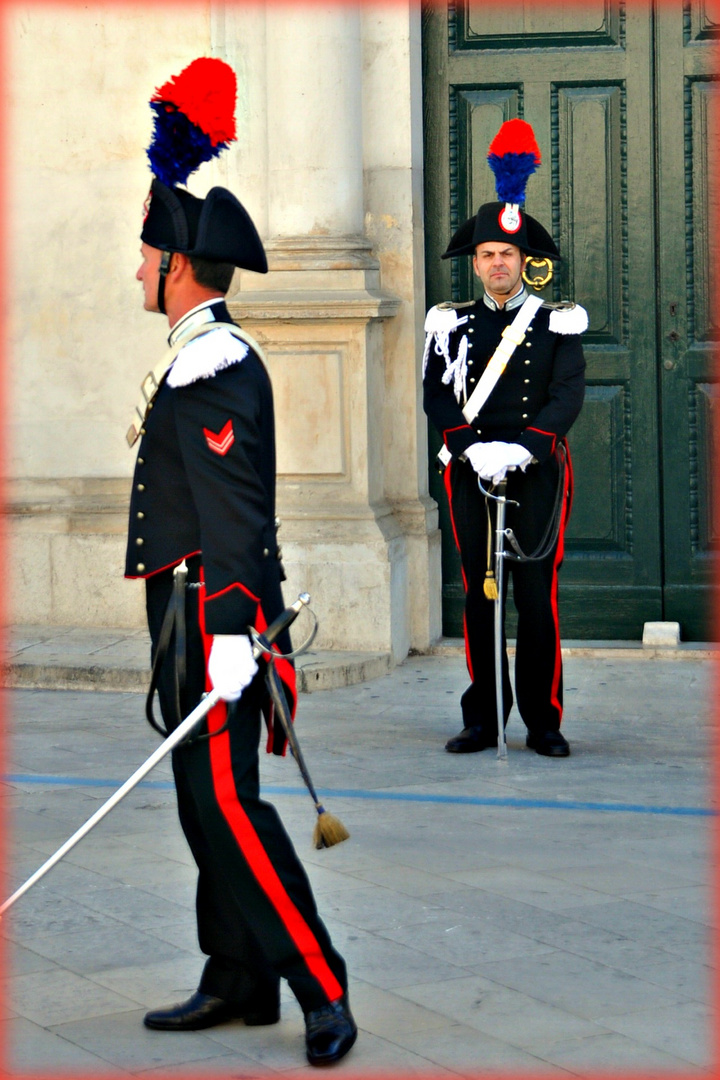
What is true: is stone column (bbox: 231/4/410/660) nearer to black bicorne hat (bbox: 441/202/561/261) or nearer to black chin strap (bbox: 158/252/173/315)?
black bicorne hat (bbox: 441/202/561/261)

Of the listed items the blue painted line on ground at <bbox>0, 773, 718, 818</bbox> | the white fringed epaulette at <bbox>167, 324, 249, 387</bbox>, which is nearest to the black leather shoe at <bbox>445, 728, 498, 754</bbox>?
the blue painted line on ground at <bbox>0, 773, 718, 818</bbox>

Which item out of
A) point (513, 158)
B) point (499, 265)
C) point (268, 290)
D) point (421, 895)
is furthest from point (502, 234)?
point (421, 895)

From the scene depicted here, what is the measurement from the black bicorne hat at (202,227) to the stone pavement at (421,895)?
178cm

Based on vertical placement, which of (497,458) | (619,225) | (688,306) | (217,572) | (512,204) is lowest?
(217,572)

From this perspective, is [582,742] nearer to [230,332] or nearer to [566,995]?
[566,995]

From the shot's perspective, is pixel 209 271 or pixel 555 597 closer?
pixel 209 271

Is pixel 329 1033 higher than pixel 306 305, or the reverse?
pixel 306 305

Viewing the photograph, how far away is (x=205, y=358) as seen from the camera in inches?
157

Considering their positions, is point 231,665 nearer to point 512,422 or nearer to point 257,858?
point 257,858

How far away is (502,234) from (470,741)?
75.1 inches

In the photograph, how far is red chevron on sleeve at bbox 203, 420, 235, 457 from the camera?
3.96 meters

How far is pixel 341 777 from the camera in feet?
21.6

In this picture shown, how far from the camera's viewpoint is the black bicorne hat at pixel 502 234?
6816mm

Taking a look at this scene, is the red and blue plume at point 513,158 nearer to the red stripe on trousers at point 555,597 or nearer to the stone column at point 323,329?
the red stripe on trousers at point 555,597
